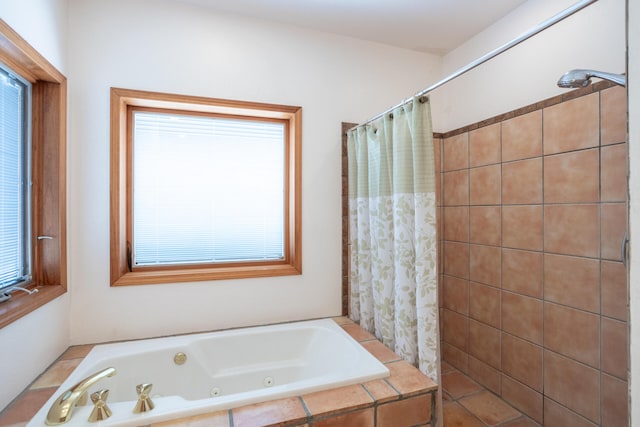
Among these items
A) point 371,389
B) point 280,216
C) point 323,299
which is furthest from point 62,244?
point 371,389

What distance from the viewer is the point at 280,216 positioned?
2117 millimetres

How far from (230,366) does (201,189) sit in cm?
107

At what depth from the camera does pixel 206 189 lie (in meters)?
Result: 1.96

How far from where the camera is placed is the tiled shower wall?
4.62 feet

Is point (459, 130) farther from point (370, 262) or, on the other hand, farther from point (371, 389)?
point (371, 389)

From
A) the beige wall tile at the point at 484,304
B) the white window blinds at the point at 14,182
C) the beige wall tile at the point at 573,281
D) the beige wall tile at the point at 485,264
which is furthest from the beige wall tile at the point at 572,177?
the white window blinds at the point at 14,182

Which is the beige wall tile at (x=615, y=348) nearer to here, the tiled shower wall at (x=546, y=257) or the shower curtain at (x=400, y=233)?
the tiled shower wall at (x=546, y=257)

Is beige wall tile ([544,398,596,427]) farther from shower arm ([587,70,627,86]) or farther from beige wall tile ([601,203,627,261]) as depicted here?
shower arm ([587,70,627,86])

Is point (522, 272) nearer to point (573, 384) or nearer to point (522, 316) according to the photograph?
point (522, 316)

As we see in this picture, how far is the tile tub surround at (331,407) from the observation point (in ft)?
3.64

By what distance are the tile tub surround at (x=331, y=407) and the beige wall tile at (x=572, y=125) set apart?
1348 millimetres

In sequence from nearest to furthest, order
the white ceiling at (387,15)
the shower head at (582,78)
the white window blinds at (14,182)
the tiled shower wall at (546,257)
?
1. the shower head at (582,78)
2. the white window blinds at (14,182)
3. the tiled shower wall at (546,257)
4. the white ceiling at (387,15)

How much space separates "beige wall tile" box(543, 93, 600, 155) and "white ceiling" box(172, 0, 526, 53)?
2.36ft

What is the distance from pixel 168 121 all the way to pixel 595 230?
7.75 feet
